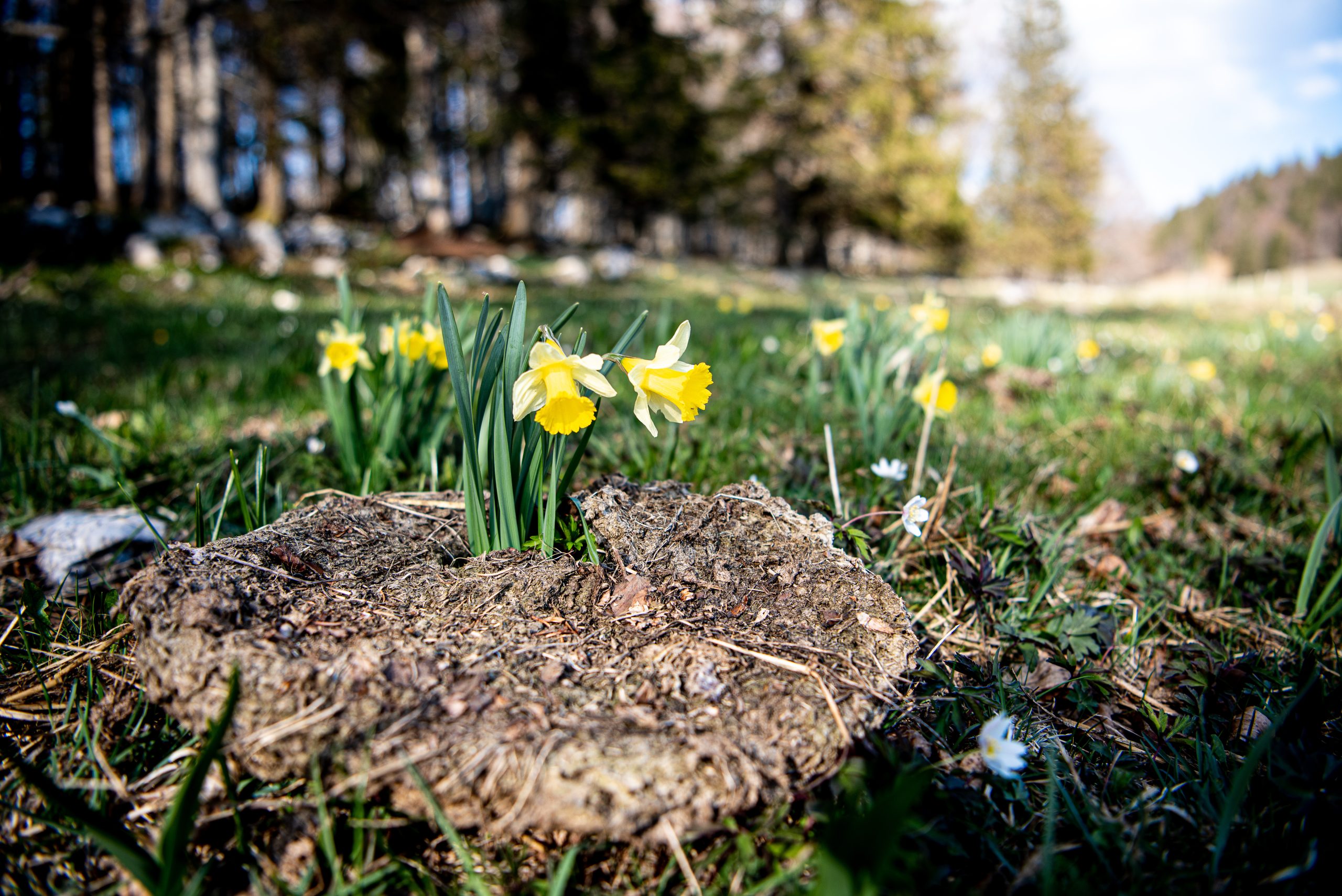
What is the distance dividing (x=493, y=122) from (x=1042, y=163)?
23.3 metres

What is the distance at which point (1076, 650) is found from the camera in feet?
4.11

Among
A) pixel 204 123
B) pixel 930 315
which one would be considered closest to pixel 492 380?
pixel 930 315

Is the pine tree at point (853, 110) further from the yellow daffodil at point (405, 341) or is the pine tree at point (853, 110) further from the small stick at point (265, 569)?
the small stick at point (265, 569)

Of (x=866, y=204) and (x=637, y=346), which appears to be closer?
(x=637, y=346)

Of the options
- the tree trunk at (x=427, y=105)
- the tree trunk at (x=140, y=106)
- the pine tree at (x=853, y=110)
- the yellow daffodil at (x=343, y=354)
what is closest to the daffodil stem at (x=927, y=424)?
the yellow daffodil at (x=343, y=354)

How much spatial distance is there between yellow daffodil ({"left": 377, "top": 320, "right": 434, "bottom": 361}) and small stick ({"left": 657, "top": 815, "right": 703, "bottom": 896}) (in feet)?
4.06

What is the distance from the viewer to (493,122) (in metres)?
13.6

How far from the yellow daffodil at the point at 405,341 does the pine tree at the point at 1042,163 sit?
2825cm

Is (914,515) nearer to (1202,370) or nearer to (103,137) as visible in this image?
(1202,370)

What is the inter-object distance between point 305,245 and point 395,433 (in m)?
8.36

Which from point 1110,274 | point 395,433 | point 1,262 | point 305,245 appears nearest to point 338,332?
point 395,433

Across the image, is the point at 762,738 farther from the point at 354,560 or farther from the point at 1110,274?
the point at 1110,274

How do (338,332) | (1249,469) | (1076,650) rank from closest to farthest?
(1076,650)
(338,332)
(1249,469)

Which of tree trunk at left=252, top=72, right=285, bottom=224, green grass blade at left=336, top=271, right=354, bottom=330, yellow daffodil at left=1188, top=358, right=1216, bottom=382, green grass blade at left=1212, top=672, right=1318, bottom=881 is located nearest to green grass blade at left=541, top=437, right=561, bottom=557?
green grass blade at left=336, top=271, right=354, bottom=330
